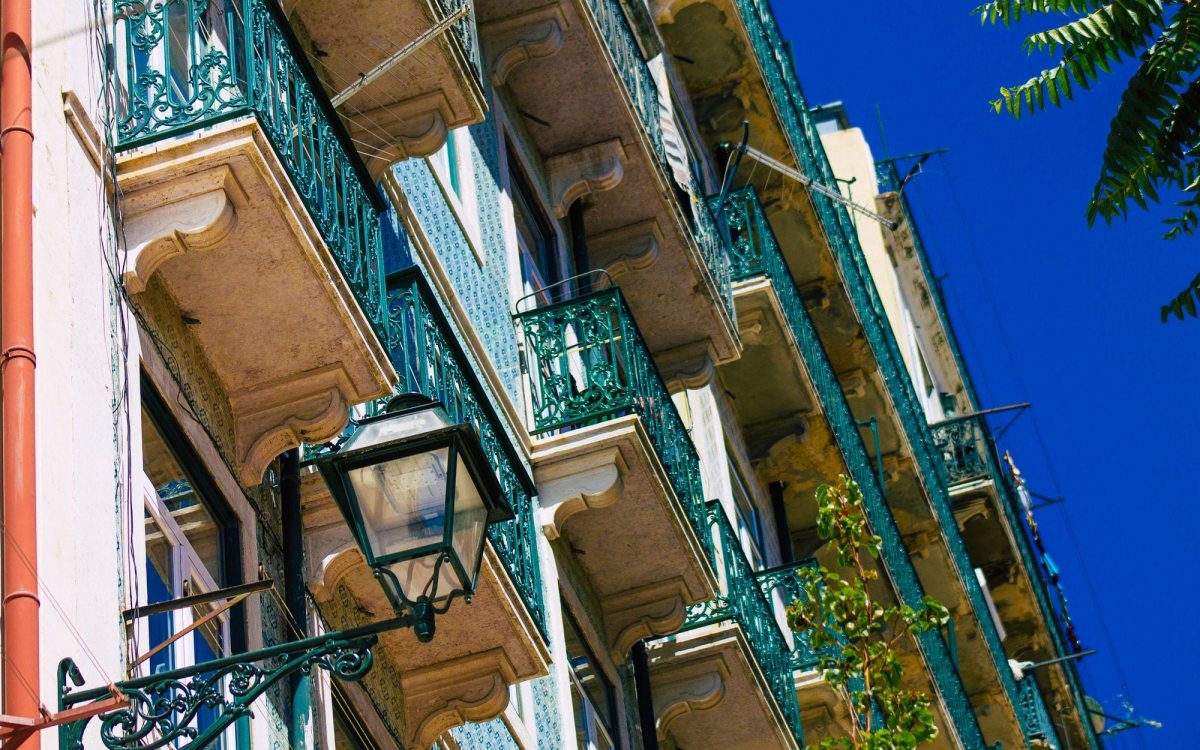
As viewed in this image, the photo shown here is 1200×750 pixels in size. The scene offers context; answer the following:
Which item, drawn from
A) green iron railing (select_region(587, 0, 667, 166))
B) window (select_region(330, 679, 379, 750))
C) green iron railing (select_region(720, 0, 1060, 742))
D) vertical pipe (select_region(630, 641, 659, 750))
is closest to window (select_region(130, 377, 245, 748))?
window (select_region(330, 679, 379, 750))

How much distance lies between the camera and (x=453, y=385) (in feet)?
44.2

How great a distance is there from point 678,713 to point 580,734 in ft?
5.85

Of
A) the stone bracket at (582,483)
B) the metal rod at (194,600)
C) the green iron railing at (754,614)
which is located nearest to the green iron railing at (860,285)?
the green iron railing at (754,614)

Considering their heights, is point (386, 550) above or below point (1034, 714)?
below

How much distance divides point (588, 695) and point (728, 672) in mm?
1614

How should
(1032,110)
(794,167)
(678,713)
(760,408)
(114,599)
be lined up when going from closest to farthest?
(1032,110) → (114,599) → (678,713) → (760,408) → (794,167)

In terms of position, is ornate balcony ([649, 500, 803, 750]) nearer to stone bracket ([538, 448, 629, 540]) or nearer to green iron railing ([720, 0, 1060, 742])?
stone bracket ([538, 448, 629, 540])

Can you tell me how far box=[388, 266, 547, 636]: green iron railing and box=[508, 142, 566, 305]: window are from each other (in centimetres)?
400

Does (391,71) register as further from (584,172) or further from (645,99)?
(645,99)

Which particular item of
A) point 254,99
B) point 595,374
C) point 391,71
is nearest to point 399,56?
point 391,71

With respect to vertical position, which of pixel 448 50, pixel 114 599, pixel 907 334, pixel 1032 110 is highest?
pixel 907 334

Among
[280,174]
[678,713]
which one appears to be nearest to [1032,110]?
[280,174]

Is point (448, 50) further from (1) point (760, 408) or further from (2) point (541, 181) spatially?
(1) point (760, 408)

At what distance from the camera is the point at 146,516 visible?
10516mm
